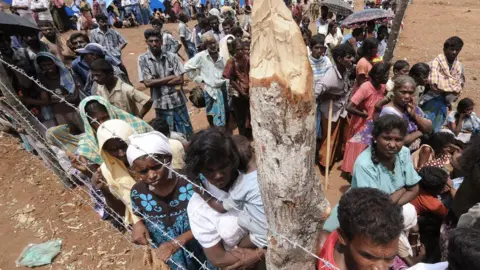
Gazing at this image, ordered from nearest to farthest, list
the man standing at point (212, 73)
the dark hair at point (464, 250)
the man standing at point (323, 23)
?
the dark hair at point (464, 250) < the man standing at point (212, 73) < the man standing at point (323, 23)

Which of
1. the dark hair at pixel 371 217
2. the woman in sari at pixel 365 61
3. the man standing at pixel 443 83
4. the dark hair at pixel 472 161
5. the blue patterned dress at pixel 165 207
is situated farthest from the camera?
the woman in sari at pixel 365 61

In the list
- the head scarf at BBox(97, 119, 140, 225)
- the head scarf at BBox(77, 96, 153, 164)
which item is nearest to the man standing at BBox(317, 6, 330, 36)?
the head scarf at BBox(77, 96, 153, 164)

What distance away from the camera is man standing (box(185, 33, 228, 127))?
181 inches

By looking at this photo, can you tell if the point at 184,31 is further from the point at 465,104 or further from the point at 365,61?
the point at 465,104

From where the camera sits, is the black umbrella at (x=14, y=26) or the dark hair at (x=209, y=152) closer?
the dark hair at (x=209, y=152)

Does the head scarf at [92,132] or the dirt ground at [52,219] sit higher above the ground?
the head scarf at [92,132]

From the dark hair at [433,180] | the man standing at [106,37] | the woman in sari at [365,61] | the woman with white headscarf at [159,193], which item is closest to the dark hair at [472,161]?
the dark hair at [433,180]

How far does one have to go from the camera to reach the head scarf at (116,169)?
237 cm

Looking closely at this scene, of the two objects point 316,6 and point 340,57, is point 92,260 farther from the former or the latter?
point 316,6

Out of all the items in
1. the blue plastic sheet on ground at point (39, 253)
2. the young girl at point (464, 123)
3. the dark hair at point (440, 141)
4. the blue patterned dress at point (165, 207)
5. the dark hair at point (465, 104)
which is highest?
the blue patterned dress at point (165, 207)

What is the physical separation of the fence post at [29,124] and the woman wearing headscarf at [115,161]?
1.56 metres

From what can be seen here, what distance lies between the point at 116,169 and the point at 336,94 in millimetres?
2646

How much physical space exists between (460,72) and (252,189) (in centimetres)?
368

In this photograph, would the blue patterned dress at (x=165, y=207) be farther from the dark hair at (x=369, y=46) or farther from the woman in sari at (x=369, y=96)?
the dark hair at (x=369, y=46)
